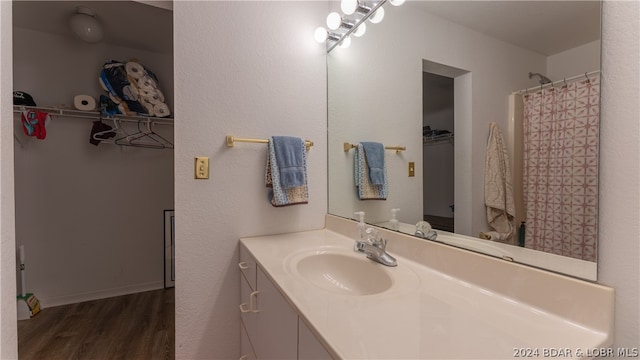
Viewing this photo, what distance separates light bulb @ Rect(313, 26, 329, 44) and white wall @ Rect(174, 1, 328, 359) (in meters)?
0.06

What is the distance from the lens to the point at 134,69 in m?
2.27

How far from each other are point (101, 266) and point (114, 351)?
99 centimetres

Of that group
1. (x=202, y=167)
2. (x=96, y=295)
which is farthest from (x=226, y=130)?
(x=96, y=295)

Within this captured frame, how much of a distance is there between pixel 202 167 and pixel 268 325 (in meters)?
0.78

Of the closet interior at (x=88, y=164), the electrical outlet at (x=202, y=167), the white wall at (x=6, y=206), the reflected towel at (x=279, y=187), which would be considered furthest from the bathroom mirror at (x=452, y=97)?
the closet interior at (x=88, y=164)

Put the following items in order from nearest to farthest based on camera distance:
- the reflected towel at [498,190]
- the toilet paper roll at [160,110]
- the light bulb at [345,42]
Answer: the reflected towel at [498,190], the light bulb at [345,42], the toilet paper roll at [160,110]

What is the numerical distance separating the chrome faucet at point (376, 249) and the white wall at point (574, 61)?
2.35 ft

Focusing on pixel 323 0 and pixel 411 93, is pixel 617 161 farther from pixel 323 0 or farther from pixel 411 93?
pixel 323 0

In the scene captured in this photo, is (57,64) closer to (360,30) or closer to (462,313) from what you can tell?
(360,30)

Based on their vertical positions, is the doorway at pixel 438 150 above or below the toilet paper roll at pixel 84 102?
below

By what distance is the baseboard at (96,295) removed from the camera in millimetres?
2164

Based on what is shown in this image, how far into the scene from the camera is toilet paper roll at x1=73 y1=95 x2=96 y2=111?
213cm

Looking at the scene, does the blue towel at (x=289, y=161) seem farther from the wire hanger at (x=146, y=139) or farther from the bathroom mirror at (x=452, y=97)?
the wire hanger at (x=146, y=139)

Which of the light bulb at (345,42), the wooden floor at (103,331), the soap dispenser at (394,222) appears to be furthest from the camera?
the wooden floor at (103,331)
